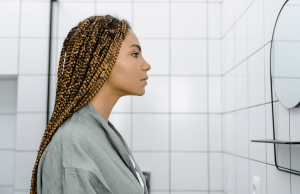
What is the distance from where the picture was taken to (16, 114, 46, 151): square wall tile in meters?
1.54

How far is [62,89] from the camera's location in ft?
2.41

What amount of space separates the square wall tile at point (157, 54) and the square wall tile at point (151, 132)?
0.98 feet

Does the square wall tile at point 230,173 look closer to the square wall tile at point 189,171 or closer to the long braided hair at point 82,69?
the square wall tile at point 189,171

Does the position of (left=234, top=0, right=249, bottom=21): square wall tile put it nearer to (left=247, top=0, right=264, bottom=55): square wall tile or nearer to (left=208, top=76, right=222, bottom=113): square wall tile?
(left=247, top=0, right=264, bottom=55): square wall tile

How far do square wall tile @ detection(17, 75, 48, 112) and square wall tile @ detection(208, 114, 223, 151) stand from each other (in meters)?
1.08

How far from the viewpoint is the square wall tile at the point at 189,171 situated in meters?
1.75

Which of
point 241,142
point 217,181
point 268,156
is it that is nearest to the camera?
point 268,156

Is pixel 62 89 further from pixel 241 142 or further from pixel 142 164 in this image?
pixel 142 164

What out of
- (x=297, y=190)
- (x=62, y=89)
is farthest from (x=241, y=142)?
(x=62, y=89)

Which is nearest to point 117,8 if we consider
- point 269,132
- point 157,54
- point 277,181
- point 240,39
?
point 157,54

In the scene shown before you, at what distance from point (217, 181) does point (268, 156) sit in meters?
0.75

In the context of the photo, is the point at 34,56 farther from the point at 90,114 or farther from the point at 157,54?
the point at 90,114

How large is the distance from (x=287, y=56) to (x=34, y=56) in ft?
4.51

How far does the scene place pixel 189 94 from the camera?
182cm
